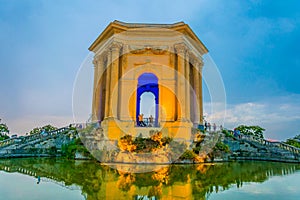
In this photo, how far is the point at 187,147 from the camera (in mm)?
14227

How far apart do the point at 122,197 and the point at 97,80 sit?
1861 cm

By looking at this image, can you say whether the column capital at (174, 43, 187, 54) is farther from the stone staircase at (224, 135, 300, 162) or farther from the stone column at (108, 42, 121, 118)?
the stone staircase at (224, 135, 300, 162)

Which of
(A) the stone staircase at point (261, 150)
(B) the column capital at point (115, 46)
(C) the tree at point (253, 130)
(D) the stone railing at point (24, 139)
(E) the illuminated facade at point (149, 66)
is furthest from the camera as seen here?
(C) the tree at point (253, 130)

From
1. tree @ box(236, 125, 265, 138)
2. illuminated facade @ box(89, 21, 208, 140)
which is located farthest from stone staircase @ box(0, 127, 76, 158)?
tree @ box(236, 125, 265, 138)

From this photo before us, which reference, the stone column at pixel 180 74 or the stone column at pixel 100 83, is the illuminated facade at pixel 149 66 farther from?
the stone column at pixel 100 83

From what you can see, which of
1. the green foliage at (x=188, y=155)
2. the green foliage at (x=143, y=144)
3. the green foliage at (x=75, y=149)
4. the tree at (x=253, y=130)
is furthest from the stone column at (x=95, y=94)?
the tree at (x=253, y=130)

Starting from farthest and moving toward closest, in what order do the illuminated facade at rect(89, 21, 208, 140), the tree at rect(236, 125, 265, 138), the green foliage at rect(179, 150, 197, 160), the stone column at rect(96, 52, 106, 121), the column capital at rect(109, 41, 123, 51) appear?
the tree at rect(236, 125, 265, 138) → the stone column at rect(96, 52, 106, 121) → the column capital at rect(109, 41, 123, 51) → the illuminated facade at rect(89, 21, 208, 140) → the green foliage at rect(179, 150, 197, 160)

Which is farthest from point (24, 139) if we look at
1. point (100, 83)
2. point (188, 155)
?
point (188, 155)

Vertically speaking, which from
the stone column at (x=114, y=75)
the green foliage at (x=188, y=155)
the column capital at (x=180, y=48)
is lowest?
the green foliage at (x=188, y=155)

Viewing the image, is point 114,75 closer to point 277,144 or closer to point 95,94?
point 95,94

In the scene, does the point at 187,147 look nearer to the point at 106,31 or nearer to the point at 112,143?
the point at 112,143

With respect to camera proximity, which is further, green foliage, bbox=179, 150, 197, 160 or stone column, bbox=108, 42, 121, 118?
stone column, bbox=108, 42, 121, 118

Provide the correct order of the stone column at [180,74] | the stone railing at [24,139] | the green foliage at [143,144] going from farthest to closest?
the stone column at [180,74]
the stone railing at [24,139]
the green foliage at [143,144]

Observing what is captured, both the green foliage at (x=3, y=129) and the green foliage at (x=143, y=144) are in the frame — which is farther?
the green foliage at (x=3, y=129)
